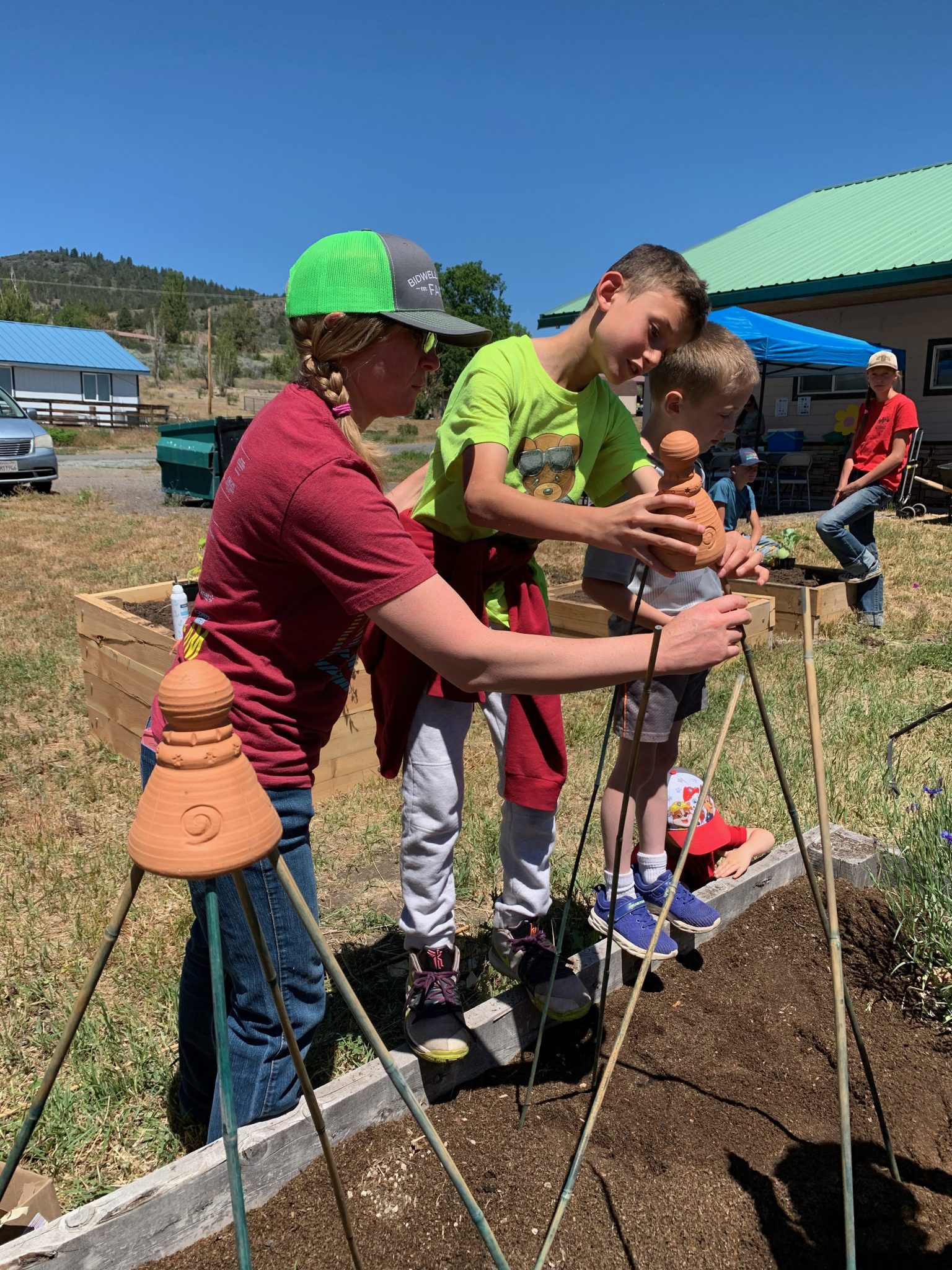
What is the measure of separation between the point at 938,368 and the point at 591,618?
37.0 ft

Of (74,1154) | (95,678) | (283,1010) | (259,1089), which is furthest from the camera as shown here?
(95,678)

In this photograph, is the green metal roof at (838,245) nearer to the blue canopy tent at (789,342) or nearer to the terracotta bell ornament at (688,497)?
the blue canopy tent at (789,342)

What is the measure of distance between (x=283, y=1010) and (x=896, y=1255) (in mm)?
1354

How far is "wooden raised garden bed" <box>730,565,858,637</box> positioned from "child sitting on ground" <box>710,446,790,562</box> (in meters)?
0.29

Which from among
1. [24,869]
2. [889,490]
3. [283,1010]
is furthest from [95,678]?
[889,490]

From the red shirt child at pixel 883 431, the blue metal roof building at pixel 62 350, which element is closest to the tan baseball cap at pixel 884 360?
the red shirt child at pixel 883 431

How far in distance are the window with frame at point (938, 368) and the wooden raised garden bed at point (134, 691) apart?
519 inches

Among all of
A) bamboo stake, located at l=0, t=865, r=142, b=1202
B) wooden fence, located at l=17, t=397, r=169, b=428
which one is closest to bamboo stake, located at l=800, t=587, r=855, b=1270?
bamboo stake, located at l=0, t=865, r=142, b=1202

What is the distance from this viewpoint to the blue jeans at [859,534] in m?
6.44

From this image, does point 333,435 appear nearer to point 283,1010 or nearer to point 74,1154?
point 283,1010

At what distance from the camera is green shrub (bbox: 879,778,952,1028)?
2379 millimetres

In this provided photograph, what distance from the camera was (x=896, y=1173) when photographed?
1.82 meters

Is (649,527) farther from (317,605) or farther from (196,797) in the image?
(196,797)

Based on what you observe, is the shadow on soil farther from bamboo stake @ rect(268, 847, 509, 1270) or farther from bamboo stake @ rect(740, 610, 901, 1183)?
bamboo stake @ rect(268, 847, 509, 1270)
